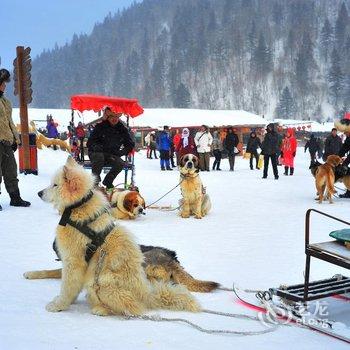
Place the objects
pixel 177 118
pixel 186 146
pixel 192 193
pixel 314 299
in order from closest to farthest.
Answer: pixel 314 299
pixel 192 193
pixel 186 146
pixel 177 118

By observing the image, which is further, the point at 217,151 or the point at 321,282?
the point at 217,151

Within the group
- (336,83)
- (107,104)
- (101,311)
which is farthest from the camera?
(336,83)

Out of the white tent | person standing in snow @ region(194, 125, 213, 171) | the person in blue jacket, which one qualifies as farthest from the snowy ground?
the white tent

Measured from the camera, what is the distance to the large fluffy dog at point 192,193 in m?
7.64

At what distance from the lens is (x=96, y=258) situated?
3.28 m

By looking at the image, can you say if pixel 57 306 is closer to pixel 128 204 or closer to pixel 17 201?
pixel 128 204

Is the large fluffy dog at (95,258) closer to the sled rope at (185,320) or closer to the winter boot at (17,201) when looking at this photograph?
the sled rope at (185,320)

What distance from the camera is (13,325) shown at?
3.10 m

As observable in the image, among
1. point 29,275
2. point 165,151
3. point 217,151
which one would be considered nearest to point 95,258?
point 29,275

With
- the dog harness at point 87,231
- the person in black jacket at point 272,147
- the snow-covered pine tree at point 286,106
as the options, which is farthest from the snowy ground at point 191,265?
the snow-covered pine tree at point 286,106

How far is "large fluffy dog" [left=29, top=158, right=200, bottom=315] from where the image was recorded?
322 cm

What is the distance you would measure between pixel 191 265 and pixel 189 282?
1.04 meters

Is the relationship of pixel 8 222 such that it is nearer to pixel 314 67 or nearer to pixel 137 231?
pixel 137 231

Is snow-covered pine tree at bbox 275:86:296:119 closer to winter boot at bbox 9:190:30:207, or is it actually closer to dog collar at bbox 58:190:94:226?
winter boot at bbox 9:190:30:207
